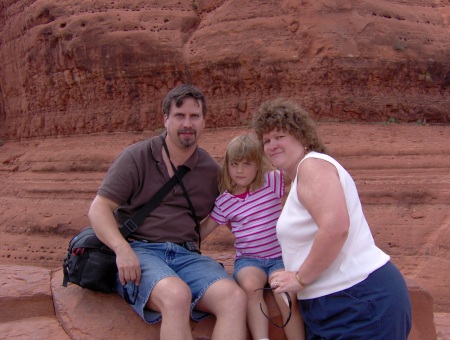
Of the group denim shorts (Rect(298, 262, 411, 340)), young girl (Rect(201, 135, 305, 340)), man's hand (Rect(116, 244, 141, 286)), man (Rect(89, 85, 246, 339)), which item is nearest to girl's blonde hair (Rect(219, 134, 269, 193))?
young girl (Rect(201, 135, 305, 340))

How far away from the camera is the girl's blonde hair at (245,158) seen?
12.5 feet

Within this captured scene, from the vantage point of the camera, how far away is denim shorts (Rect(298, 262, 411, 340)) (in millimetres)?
2758

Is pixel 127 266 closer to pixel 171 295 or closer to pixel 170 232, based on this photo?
pixel 171 295

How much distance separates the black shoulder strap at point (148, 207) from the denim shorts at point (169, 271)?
0.12 meters

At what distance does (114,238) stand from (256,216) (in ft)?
3.44

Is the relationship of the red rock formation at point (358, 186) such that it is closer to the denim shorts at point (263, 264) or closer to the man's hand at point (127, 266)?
the denim shorts at point (263, 264)

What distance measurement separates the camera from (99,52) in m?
13.2

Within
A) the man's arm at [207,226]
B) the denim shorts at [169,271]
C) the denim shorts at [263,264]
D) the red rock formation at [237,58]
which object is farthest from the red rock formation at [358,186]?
the denim shorts at [169,271]

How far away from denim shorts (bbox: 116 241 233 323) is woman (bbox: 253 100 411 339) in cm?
55

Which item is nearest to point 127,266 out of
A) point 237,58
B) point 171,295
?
point 171,295

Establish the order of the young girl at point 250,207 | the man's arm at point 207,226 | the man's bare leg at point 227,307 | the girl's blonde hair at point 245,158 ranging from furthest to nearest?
the man's arm at point 207,226 < the girl's blonde hair at point 245,158 < the young girl at point 250,207 < the man's bare leg at point 227,307

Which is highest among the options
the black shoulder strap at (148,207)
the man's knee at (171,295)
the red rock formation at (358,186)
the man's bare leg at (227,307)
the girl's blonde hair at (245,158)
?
the girl's blonde hair at (245,158)

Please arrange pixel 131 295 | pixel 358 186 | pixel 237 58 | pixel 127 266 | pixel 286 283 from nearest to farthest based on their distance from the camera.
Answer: pixel 286 283 → pixel 127 266 → pixel 131 295 → pixel 358 186 → pixel 237 58

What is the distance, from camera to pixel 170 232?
145 inches
